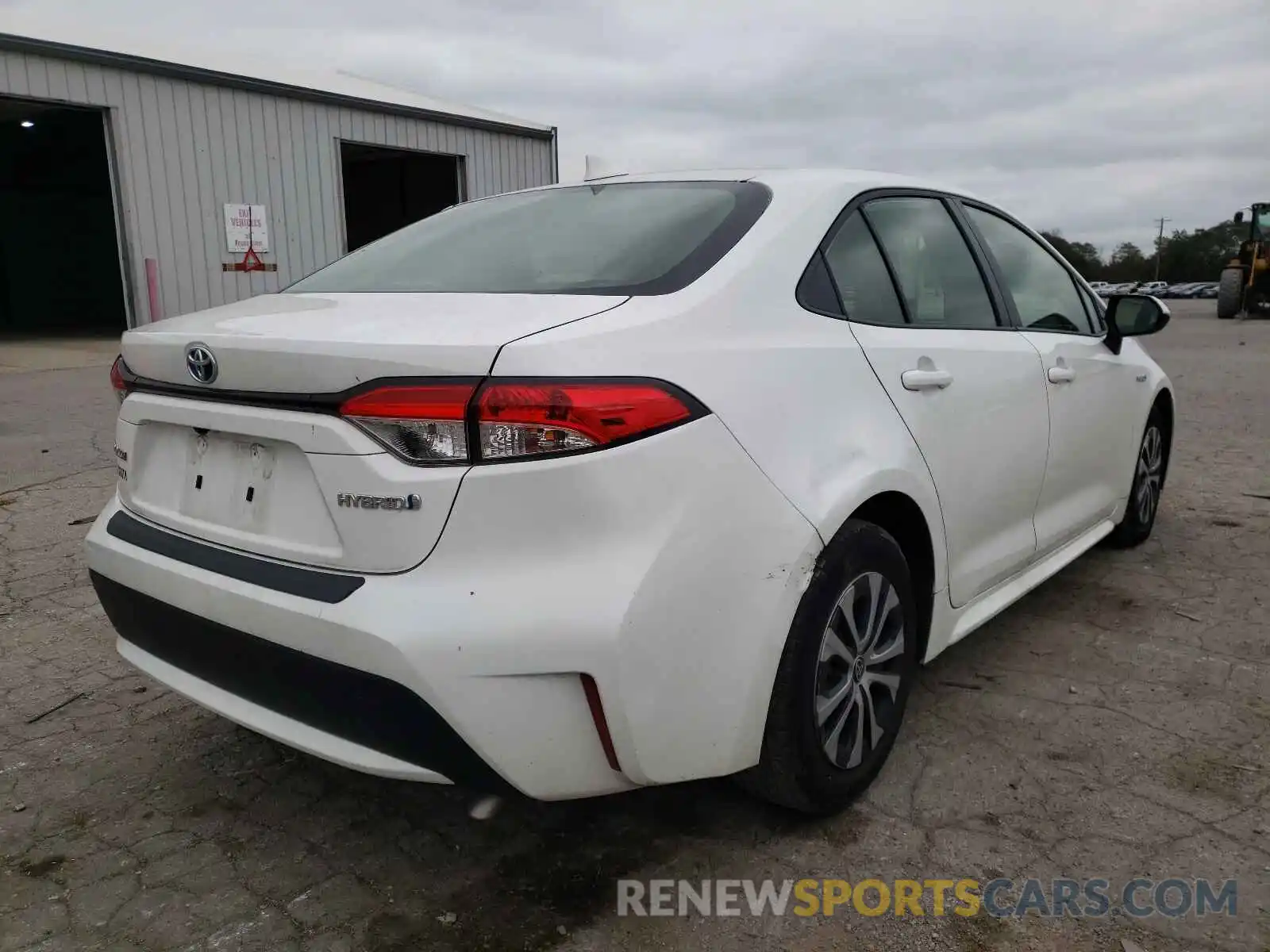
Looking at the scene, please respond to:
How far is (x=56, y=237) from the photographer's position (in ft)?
79.4

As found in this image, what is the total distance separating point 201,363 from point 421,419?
0.60 metres

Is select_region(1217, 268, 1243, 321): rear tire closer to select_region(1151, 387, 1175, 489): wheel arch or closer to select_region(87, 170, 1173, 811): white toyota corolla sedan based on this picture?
select_region(1151, 387, 1175, 489): wheel arch

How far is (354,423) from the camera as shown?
1759 mm

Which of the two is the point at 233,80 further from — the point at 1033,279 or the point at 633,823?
the point at 633,823

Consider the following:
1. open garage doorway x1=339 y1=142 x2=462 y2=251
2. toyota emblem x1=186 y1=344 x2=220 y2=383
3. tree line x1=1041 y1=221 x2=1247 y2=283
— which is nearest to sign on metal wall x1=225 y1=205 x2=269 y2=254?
open garage doorway x1=339 y1=142 x2=462 y2=251

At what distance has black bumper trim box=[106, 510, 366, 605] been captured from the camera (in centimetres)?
179

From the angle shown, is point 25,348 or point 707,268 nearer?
point 707,268

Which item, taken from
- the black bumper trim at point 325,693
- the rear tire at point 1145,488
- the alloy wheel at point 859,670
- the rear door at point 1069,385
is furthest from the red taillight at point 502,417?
the rear tire at point 1145,488

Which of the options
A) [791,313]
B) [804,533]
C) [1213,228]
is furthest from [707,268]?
[1213,228]

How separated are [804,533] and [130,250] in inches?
537

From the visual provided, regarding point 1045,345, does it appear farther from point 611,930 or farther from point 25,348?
point 25,348

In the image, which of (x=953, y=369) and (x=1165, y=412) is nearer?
(x=953, y=369)

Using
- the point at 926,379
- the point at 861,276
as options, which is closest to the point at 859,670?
the point at 926,379

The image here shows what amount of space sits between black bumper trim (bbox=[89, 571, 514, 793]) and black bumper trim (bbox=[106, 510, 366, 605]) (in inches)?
4.2
